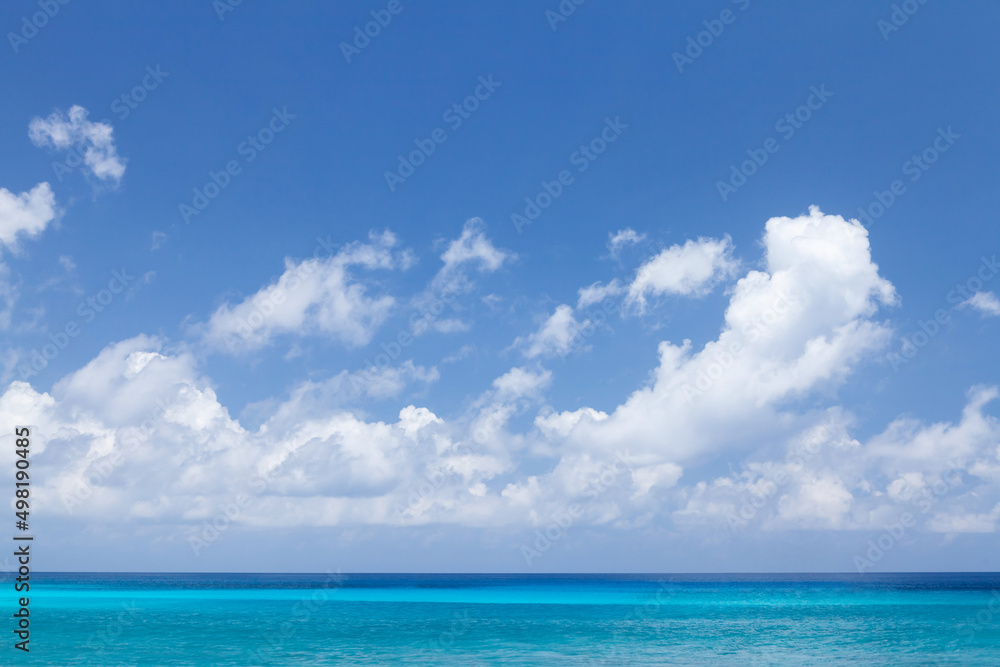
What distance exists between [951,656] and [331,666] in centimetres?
2575

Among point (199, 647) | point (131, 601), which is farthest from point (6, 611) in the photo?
point (199, 647)

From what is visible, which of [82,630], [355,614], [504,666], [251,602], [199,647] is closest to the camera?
[504,666]

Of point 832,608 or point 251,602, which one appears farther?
point 251,602

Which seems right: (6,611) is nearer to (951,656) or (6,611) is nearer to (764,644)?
(764,644)

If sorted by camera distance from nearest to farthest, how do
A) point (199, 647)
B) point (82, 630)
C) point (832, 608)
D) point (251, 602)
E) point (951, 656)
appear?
point (951, 656) → point (199, 647) → point (82, 630) → point (832, 608) → point (251, 602)

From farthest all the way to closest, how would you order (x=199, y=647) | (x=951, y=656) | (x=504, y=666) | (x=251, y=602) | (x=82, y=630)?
1. (x=251, y=602)
2. (x=82, y=630)
3. (x=199, y=647)
4. (x=951, y=656)
5. (x=504, y=666)

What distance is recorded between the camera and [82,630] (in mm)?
40281

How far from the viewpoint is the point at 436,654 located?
31625 mm

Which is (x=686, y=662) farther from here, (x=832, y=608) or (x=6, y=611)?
(x=6, y=611)

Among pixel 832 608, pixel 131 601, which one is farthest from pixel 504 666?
pixel 131 601

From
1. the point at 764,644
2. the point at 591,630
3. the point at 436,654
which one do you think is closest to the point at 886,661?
the point at 764,644

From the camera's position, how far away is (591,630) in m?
40.4

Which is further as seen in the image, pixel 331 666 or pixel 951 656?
pixel 951 656

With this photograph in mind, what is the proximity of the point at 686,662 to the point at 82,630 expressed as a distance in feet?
107
